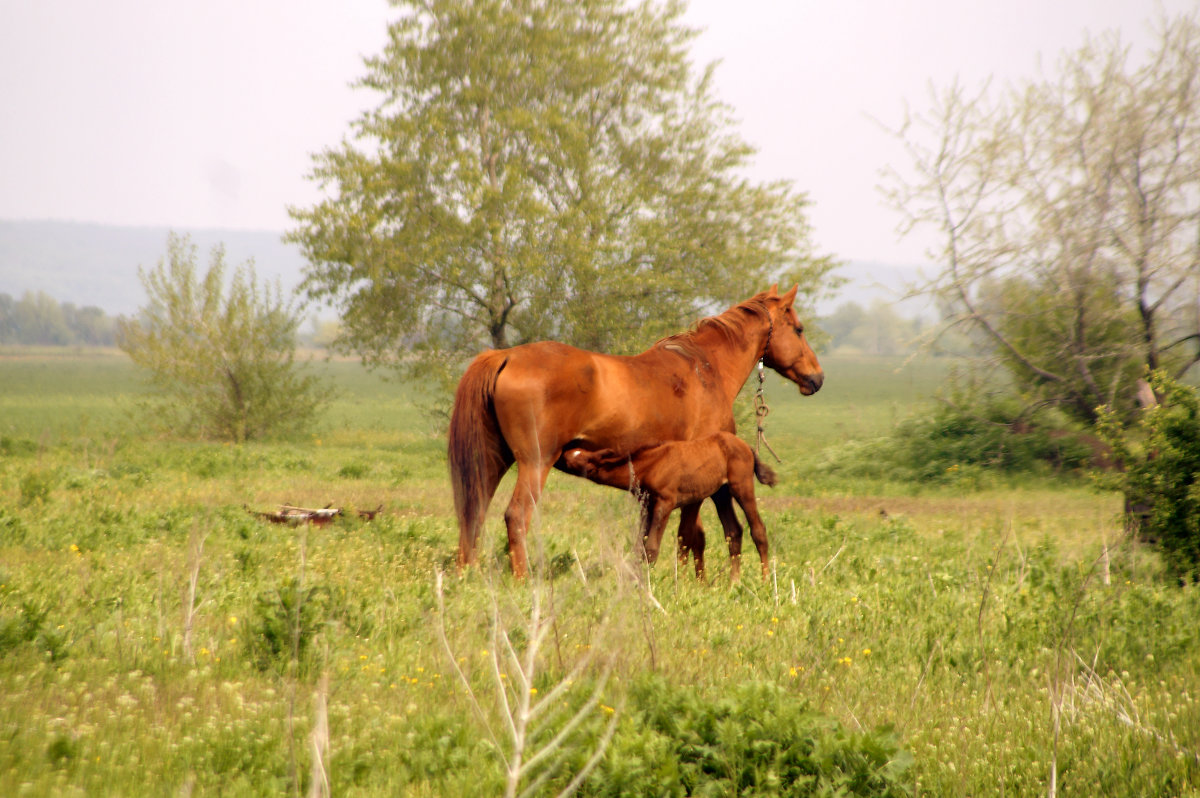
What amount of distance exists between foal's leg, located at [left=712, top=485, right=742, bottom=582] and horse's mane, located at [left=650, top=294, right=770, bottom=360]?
151cm

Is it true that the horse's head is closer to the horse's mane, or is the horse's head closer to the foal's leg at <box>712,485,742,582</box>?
the horse's mane

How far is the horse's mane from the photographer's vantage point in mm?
8070

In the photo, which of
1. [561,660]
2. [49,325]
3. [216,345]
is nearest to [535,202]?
[216,345]

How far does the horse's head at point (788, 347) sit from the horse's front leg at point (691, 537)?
244cm

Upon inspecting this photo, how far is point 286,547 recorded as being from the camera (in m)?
7.63

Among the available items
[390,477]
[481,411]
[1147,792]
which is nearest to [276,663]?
[481,411]

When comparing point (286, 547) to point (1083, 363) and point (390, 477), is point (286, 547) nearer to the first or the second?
point (390, 477)

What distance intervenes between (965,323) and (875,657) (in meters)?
12.0

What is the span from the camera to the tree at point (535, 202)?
20.9 meters

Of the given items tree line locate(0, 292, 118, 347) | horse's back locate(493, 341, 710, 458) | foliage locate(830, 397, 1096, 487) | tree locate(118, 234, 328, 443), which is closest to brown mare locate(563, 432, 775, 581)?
horse's back locate(493, 341, 710, 458)

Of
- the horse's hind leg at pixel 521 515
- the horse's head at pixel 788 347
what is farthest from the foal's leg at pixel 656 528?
the horse's head at pixel 788 347

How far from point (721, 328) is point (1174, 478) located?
4.53 m

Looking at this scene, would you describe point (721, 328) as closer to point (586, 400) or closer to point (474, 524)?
point (586, 400)

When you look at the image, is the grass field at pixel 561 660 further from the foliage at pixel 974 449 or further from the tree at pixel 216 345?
the tree at pixel 216 345
